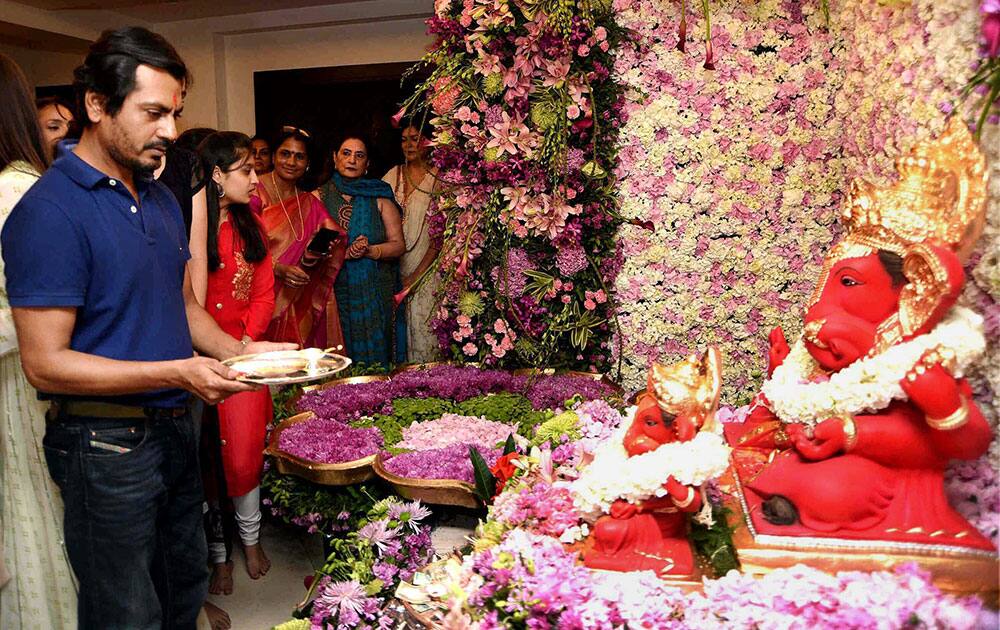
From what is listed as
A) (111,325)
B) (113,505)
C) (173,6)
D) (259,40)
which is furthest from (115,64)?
(259,40)

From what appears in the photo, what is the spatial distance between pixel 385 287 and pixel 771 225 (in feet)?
7.56

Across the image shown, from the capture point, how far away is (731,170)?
3.12 meters

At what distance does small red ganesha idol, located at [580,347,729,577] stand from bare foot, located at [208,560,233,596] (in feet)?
7.42

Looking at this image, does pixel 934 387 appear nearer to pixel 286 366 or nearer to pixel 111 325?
pixel 286 366

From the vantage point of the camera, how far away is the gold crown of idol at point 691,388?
164 cm

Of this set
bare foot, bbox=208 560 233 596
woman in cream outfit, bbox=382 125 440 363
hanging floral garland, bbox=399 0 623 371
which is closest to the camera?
hanging floral garland, bbox=399 0 623 371

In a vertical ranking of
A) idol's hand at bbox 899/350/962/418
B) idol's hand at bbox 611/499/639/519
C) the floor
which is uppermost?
idol's hand at bbox 899/350/962/418

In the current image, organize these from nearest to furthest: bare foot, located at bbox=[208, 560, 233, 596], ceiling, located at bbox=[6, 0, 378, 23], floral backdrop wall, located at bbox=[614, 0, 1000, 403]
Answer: floral backdrop wall, located at bbox=[614, 0, 1000, 403] < bare foot, located at bbox=[208, 560, 233, 596] < ceiling, located at bbox=[6, 0, 378, 23]

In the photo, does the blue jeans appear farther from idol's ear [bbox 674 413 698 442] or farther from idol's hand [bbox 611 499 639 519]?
idol's ear [bbox 674 413 698 442]

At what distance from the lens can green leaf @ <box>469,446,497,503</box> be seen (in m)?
2.30

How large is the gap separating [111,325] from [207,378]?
0.30 meters

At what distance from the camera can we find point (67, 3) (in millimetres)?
5234

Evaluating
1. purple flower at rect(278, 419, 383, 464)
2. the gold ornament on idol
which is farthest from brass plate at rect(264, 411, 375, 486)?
the gold ornament on idol

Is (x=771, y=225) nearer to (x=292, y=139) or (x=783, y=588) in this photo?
(x=783, y=588)
